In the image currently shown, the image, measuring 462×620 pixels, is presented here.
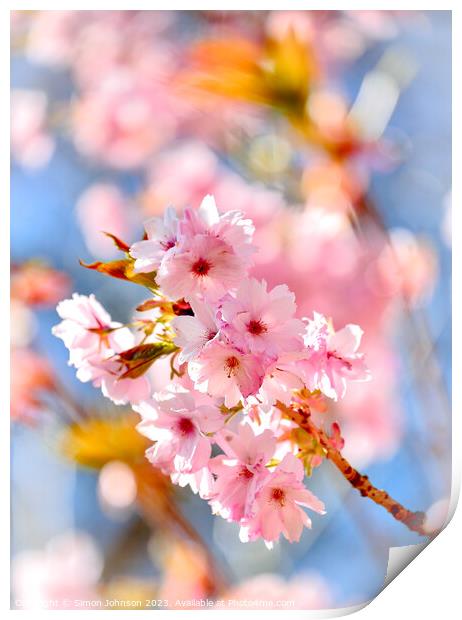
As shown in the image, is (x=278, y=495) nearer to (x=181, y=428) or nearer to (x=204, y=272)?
(x=181, y=428)

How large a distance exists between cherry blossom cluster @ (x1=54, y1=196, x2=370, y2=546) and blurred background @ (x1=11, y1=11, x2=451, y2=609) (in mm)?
69

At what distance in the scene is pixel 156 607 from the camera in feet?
2.57

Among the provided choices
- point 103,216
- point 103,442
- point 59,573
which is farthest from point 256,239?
point 59,573

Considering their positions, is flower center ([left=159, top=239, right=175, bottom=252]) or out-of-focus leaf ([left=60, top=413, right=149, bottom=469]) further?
out-of-focus leaf ([left=60, top=413, right=149, bottom=469])

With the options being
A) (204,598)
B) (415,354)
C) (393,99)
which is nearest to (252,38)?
(393,99)

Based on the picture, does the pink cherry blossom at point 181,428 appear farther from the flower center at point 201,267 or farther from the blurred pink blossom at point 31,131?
the blurred pink blossom at point 31,131

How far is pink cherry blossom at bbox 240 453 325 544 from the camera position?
0.66 m

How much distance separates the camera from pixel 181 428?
64 cm

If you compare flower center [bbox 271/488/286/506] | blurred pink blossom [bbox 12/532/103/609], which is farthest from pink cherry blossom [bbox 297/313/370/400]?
blurred pink blossom [bbox 12/532/103/609]

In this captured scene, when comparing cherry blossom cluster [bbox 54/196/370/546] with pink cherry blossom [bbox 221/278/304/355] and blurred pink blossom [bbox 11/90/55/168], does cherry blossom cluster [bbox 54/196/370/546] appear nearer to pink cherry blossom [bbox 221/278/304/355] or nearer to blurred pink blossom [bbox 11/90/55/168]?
pink cherry blossom [bbox 221/278/304/355]

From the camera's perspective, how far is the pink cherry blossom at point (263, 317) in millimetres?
578
